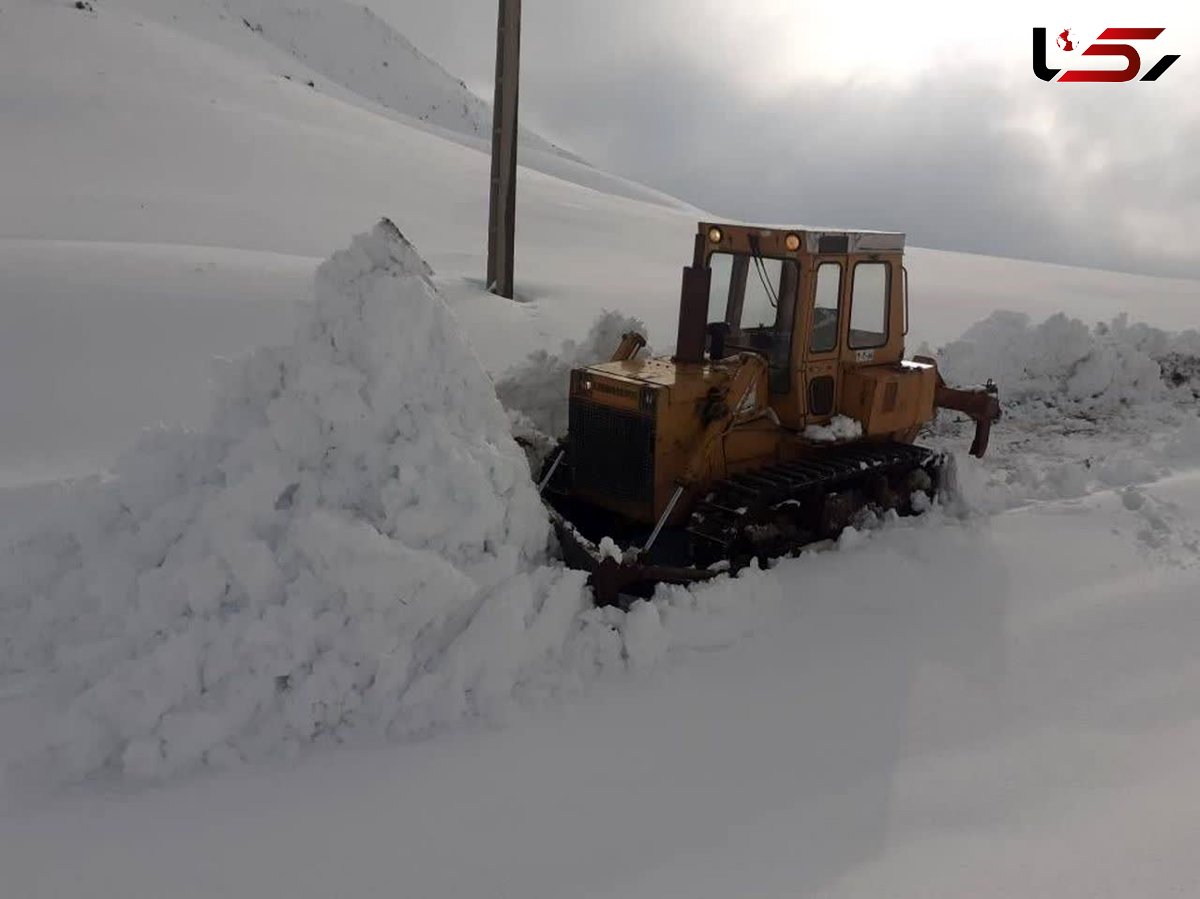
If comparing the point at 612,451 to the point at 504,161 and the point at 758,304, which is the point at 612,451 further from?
the point at 504,161

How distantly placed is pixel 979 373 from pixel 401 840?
8.61 metres

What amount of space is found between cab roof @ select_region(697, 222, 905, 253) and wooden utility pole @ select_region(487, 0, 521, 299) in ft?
19.9

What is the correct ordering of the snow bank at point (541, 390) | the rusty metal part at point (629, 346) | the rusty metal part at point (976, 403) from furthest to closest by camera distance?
the rusty metal part at point (976, 403), the snow bank at point (541, 390), the rusty metal part at point (629, 346)

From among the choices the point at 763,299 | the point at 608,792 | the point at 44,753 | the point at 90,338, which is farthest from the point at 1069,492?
the point at 90,338

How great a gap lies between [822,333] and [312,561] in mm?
3451

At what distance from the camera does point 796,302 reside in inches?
237

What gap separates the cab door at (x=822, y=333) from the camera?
6.06m

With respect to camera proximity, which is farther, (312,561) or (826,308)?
(826,308)

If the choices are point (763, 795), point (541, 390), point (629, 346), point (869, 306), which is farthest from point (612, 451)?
point (763, 795)

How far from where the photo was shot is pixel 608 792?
3959mm

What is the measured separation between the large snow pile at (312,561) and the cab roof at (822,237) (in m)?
2.08

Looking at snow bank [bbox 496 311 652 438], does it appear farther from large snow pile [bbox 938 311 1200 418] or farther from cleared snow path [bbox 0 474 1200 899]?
large snow pile [bbox 938 311 1200 418]

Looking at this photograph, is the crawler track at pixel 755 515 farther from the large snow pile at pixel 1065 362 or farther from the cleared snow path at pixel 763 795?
the large snow pile at pixel 1065 362

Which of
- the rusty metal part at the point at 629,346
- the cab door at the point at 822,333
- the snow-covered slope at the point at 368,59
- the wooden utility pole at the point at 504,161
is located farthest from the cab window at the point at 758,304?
the snow-covered slope at the point at 368,59
